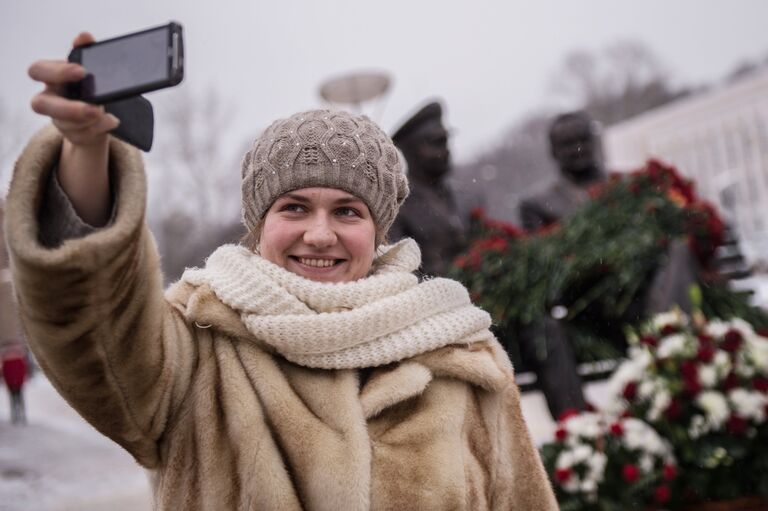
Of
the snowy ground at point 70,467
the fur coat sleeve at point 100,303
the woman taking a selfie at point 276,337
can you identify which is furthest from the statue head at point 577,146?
the fur coat sleeve at point 100,303

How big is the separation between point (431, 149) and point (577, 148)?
1.25 m

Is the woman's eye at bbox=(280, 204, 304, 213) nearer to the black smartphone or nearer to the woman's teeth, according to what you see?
the woman's teeth

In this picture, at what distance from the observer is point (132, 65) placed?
1085 millimetres

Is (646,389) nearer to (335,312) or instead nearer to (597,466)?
(597,466)

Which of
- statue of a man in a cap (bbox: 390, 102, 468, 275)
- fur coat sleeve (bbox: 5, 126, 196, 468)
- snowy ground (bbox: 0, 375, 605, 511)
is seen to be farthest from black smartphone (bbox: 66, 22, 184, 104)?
snowy ground (bbox: 0, 375, 605, 511)

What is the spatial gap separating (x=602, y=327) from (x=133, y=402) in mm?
3991

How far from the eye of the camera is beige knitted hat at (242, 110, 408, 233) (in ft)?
5.34

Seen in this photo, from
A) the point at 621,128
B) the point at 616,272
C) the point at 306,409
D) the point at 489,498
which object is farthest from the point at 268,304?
the point at 621,128

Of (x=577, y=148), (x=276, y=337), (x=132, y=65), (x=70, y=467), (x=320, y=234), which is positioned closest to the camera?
(x=132, y=65)

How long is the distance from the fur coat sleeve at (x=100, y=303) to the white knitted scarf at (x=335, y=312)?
0.18 metres

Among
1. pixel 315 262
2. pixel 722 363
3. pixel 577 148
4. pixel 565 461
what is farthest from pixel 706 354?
pixel 577 148

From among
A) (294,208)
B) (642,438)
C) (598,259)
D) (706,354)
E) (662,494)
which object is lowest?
(662,494)

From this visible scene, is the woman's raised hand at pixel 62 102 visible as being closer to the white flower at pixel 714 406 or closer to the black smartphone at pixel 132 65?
the black smartphone at pixel 132 65

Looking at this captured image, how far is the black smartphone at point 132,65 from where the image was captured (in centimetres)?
107
